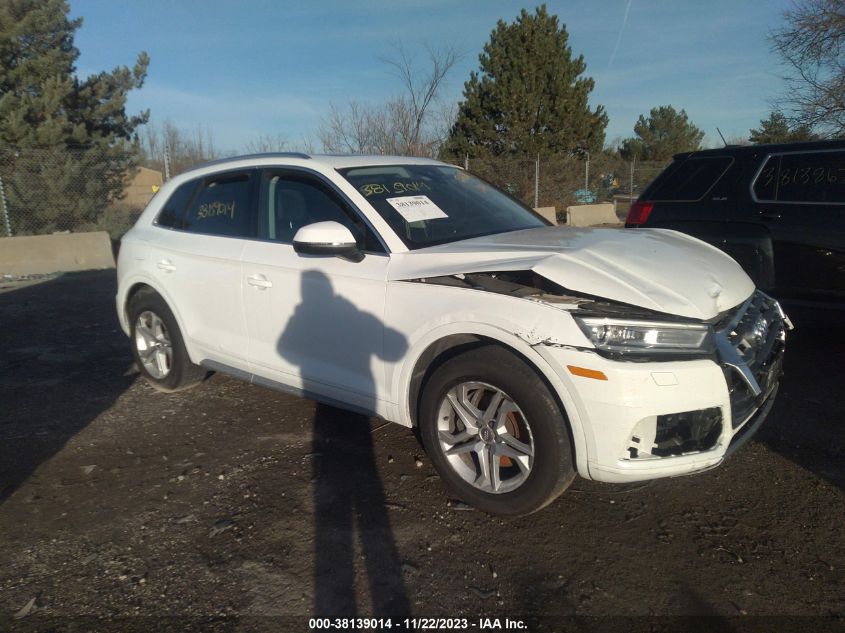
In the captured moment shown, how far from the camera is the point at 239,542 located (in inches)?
117

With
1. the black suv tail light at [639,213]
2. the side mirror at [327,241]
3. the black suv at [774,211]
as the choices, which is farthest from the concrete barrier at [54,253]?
the black suv at [774,211]

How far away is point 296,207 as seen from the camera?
4.04 metres

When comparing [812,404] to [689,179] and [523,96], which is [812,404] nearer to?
[689,179]

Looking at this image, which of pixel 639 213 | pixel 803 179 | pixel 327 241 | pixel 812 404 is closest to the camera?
pixel 327 241

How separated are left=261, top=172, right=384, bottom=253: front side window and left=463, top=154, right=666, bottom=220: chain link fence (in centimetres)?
1553

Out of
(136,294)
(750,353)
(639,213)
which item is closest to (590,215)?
(639,213)

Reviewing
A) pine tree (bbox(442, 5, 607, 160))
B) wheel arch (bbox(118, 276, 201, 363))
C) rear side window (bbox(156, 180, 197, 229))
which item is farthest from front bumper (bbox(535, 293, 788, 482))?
pine tree (bbox(442, 5, 607, 160))

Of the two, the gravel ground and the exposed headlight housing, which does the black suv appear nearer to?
the gravel ground

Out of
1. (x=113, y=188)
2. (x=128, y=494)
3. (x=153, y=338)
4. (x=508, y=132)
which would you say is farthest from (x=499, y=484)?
(x=508, y=132)

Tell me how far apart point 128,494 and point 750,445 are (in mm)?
3641

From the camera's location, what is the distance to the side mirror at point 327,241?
3324 mm

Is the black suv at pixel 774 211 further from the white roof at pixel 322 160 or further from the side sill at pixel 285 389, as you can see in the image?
the side sill at pixel 285 389

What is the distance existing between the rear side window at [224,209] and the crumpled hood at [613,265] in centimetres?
144

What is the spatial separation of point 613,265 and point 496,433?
965 mm
